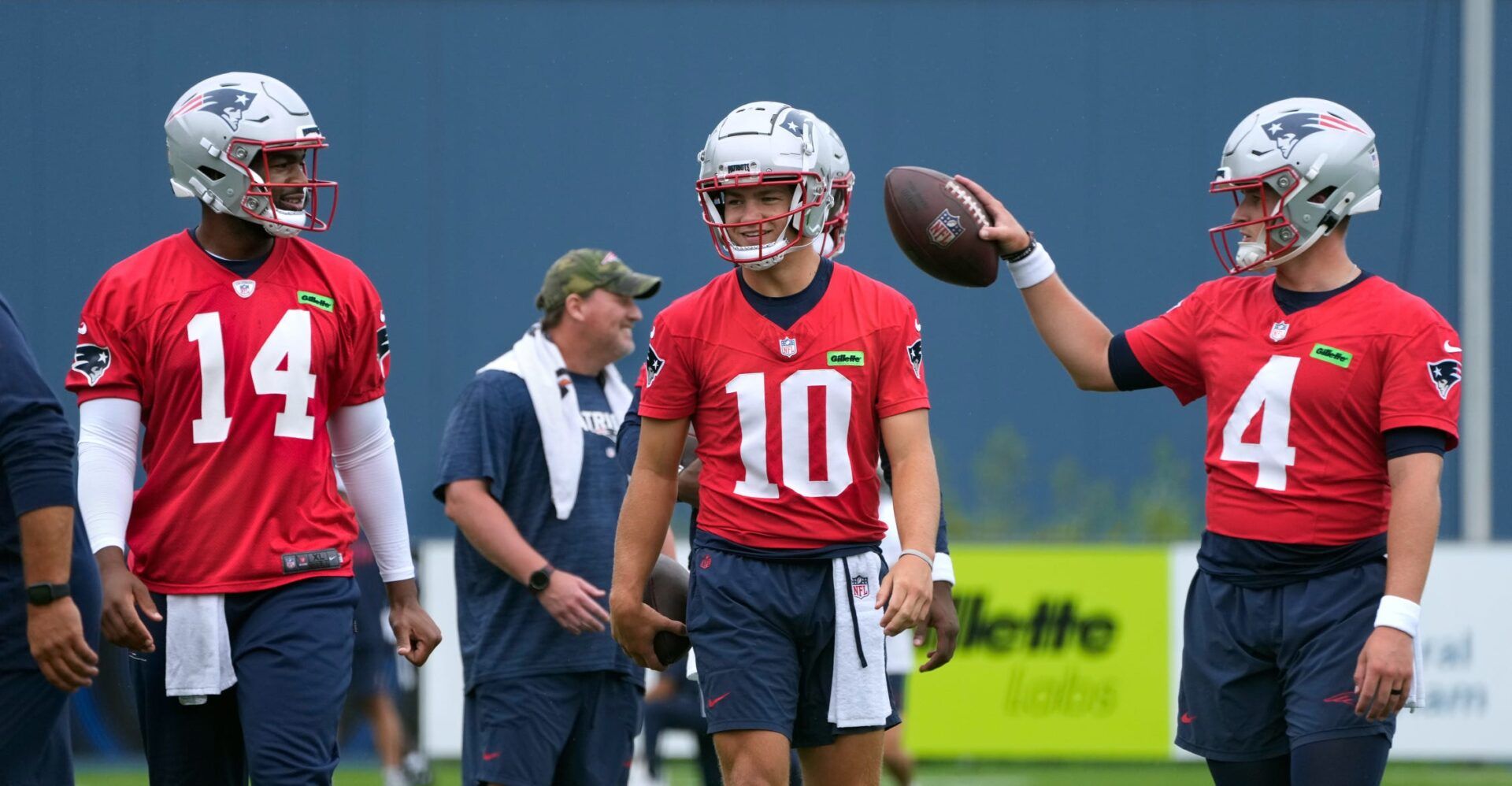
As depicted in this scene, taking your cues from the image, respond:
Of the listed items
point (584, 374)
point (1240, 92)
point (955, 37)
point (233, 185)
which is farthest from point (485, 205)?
point (233, 185)

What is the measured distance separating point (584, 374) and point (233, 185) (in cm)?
192

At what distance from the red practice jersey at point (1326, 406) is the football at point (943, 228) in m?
0.66

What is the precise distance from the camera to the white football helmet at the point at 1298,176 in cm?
421

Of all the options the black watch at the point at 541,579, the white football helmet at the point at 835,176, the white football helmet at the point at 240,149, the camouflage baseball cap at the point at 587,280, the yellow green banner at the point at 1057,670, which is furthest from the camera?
the yellow green banner at the point at 1057,670

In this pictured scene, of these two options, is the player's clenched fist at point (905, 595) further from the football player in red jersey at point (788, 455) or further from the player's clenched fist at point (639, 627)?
the player's clenched fist at point (639, 627)

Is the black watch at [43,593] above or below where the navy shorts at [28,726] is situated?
above

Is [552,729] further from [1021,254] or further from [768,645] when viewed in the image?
[1021,254]

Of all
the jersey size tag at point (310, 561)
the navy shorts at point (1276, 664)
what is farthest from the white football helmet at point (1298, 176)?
the jersey size tag at point (310, 561)

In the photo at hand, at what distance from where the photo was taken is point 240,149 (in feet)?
13.6

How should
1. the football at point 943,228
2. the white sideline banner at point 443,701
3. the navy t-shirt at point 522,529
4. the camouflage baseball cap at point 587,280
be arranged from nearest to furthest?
the football at point 943,228
the navy t-shirt at point 522,529
the camouflage baseball cap at point 587,280
the white sideline banner at point 443,701

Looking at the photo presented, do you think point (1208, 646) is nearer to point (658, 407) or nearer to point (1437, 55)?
point (658, 407)

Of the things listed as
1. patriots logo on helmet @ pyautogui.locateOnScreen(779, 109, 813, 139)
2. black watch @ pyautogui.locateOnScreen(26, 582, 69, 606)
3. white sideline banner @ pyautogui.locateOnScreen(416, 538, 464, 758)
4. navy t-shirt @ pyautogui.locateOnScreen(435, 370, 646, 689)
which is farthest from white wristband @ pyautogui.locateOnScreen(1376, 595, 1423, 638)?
white sideline banner @ pyautogui.locateOnScreen(416, 538, 464, 758)

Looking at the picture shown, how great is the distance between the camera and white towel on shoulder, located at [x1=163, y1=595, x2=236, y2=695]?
4.04 meters

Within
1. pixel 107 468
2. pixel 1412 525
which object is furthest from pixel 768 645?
pixel 107 468
